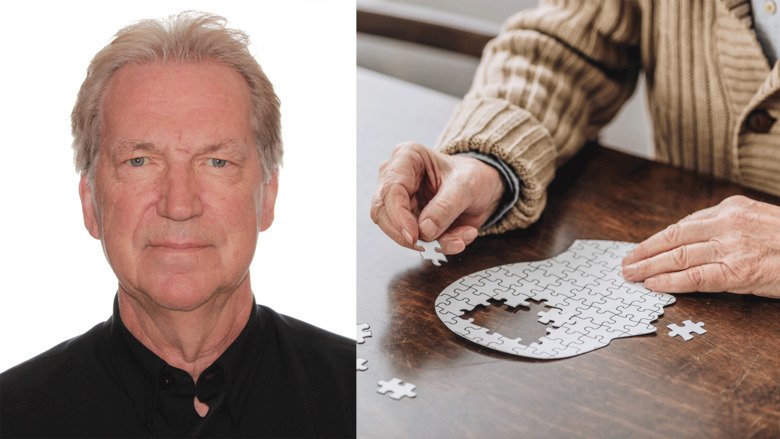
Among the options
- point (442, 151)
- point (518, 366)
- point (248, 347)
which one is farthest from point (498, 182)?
point (248, 347)

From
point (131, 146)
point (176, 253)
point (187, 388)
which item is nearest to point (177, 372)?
point (187, 388)

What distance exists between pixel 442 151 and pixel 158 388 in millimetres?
848

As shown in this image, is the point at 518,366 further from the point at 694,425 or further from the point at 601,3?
the point at 601,3

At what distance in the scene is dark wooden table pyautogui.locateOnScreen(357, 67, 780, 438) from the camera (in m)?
1.07

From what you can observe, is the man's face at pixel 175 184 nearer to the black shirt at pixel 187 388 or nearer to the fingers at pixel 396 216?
the black shirt at pixel 187 388

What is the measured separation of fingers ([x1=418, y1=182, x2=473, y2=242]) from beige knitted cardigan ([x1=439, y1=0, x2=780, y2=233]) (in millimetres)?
141

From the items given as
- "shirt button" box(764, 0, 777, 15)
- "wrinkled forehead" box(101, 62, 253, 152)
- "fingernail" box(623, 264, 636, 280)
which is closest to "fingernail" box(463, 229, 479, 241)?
"fingernail" box(623, 264, 636, 280)

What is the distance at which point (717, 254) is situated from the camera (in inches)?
53.7

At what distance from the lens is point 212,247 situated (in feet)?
2.93

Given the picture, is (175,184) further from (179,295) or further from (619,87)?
(619,87)

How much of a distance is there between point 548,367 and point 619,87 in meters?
1.02

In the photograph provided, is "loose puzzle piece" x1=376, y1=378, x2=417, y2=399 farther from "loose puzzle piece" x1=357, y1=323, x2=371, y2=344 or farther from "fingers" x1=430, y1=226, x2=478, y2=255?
"fingers" x1=430, y1=226, x2=478, y2=255

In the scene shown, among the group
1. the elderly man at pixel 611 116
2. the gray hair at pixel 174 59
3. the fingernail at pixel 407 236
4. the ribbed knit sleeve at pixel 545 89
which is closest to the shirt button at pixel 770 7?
the elderly man at pixel 611 116

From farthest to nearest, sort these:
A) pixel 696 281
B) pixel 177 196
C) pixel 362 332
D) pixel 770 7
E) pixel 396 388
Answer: pixel 770 7
pixel 696 281
pixel 362 332
pixel 396 388
pixel 177 196
